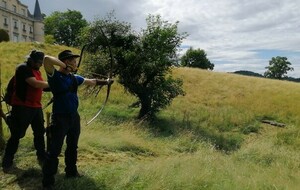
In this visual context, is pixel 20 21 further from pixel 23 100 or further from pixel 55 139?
pixel 55 139

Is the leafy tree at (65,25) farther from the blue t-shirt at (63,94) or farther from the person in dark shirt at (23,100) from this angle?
the blue t-shirt at (63,94)

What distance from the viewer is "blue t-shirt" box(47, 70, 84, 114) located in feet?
15.5

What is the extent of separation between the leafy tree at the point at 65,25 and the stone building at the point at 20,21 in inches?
102

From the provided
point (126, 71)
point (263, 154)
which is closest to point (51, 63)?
point (263, 154)

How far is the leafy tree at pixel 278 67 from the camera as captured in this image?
88250mm

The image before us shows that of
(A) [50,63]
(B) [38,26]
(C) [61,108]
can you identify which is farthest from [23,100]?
(B) [38,26]

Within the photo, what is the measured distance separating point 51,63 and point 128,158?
3277 millimetres

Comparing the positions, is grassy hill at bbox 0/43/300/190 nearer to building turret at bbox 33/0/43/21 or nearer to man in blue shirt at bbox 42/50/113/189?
man in blue shirt at bbox 42/50/113/189

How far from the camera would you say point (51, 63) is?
4.42 m

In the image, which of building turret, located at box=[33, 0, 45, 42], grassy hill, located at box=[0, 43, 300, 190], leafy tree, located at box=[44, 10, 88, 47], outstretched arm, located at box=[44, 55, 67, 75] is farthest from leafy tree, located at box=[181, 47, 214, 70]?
outstretched arm, located at box=[44, 55, 67, 75]

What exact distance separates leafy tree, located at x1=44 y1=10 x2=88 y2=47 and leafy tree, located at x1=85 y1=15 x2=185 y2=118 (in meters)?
53.1

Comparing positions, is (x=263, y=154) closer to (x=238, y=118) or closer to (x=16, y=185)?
(x=16, y=185)

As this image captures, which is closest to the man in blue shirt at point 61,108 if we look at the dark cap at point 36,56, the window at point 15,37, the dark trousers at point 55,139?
the dark trousers at point 55,139

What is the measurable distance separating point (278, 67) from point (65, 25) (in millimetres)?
50429
